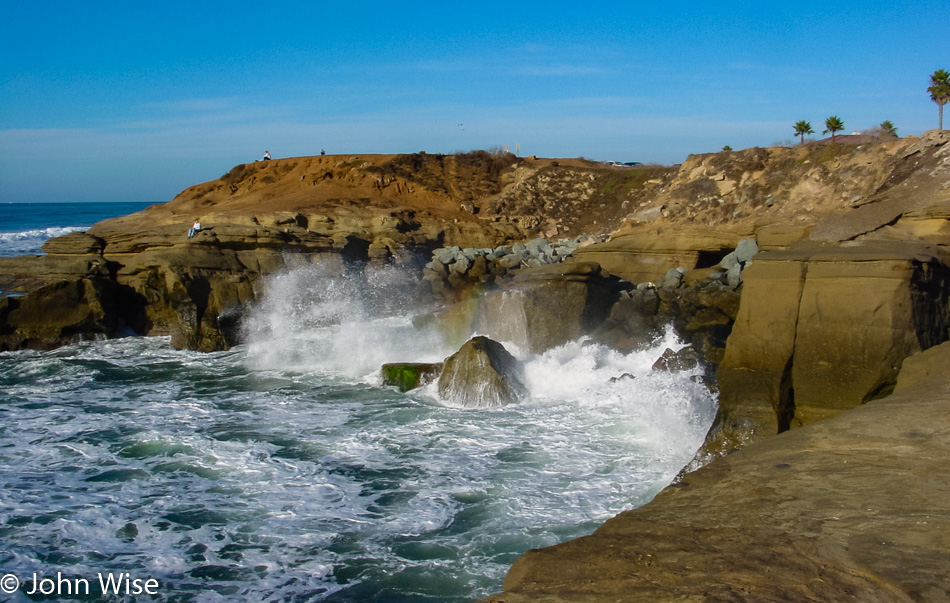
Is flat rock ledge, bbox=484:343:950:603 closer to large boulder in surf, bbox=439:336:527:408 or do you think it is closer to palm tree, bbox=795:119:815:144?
large boulder in surf, bbox=439:336:527:408

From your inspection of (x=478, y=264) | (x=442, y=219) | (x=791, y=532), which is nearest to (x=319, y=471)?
(x=791, y=532)

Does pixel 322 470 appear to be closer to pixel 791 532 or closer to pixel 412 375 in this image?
pixel 412 375

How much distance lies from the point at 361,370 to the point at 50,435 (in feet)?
16.2

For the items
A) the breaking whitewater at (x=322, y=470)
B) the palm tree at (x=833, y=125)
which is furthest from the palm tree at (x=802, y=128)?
the breaking whitewater at (x=322, y=470)

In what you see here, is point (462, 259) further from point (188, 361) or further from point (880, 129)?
point (880, 129)

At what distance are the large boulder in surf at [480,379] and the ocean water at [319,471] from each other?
0.24m

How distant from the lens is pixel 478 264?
704 inches

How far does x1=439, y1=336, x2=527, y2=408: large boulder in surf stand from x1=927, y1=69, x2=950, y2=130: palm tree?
20.8 m

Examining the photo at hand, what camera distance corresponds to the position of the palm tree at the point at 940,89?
2323cm

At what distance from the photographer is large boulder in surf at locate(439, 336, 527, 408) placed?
32.6 ft

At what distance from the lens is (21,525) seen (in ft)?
21.0

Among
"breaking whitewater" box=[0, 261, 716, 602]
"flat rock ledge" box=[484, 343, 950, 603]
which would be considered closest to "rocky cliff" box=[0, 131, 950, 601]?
"flat rock ledge" box=[484, 343, 950, 603]

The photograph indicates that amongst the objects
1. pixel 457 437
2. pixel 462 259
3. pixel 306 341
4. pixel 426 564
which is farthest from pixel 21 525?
pixel 462 259

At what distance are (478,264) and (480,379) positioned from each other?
26.6 ft
